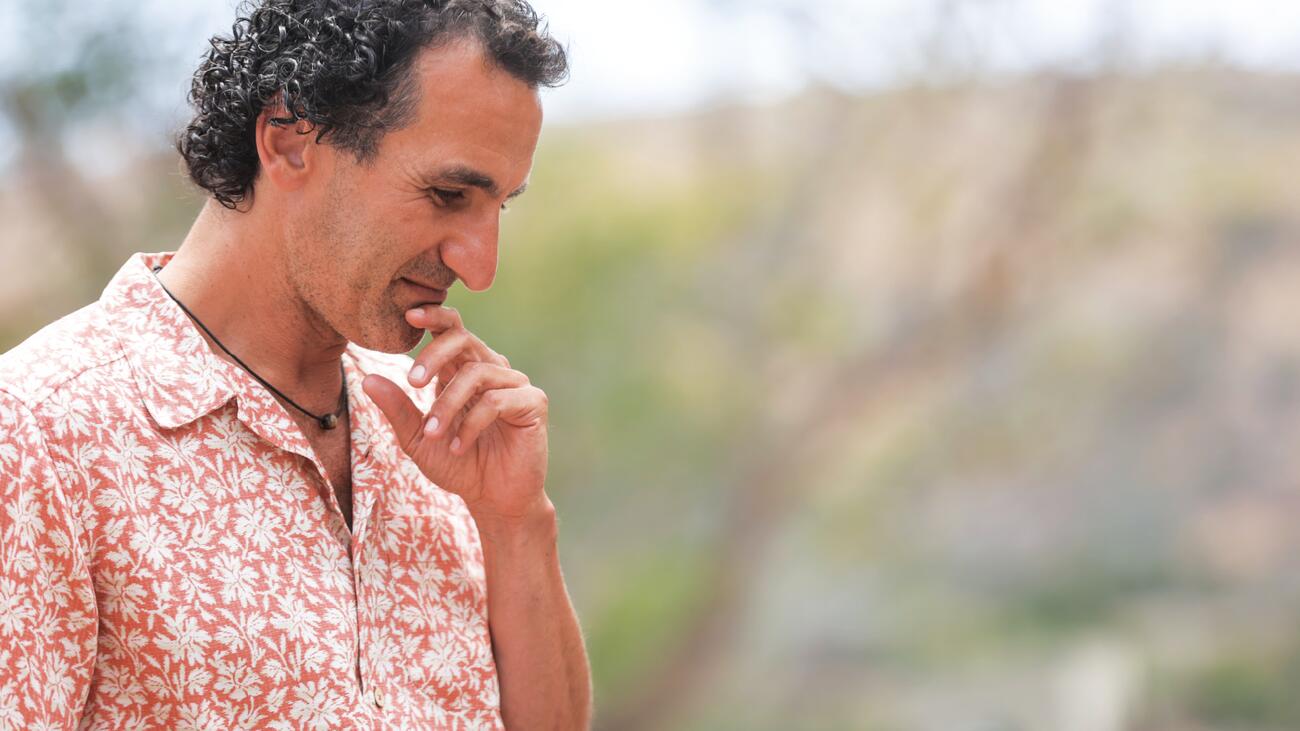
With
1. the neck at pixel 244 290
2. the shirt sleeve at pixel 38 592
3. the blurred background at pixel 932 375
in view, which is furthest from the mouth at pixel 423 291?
the blurred background at pixel 932 375

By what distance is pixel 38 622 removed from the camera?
1180mm

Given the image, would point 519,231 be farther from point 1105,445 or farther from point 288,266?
point 288,266

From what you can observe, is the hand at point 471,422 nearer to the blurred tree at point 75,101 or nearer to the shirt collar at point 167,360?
the shirt collar at point 167,360

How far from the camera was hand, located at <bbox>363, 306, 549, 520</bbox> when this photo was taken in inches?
58.5

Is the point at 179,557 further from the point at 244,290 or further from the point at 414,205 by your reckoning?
the point at 414,205

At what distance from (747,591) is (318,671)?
6.03 metres

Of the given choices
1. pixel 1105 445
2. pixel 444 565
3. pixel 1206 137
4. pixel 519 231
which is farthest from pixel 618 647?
pixel 444 565

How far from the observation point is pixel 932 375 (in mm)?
7266

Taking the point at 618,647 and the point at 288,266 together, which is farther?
the point at 618,647

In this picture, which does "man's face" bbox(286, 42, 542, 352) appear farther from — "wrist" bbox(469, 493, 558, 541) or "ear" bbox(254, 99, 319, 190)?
"wrist" bbox(469, 493, 558, 541)

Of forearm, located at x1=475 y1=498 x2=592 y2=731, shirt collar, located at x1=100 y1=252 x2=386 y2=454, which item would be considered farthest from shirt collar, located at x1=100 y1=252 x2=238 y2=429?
forearm, located at x1=475 y1=498 x2=592 y2=731

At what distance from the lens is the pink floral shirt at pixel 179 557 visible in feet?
3.95

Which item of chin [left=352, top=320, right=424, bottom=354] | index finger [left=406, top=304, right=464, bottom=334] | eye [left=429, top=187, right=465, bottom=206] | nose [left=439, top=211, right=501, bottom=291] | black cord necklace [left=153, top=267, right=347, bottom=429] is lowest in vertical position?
black cord necklace [left=153, top=267, right=347, bottom=429]

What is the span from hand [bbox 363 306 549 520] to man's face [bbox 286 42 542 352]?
1.8 inches
